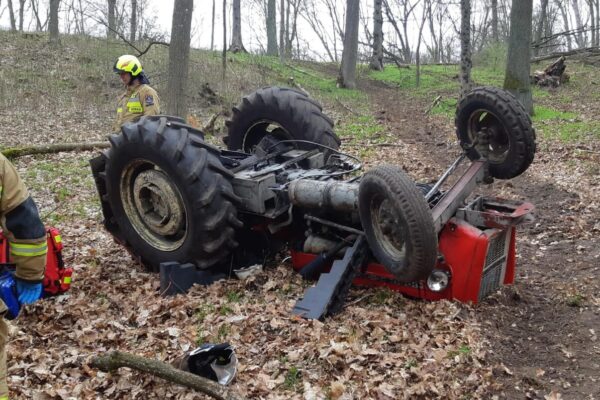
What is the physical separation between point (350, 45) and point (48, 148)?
1341cm

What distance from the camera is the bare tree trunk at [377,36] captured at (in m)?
26.5

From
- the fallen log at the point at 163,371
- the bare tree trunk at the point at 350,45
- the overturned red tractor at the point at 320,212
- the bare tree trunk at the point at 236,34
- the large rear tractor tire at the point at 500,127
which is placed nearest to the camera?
the fallen log at the point at 163,371

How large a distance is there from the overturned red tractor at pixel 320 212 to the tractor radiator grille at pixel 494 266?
0.02 meters

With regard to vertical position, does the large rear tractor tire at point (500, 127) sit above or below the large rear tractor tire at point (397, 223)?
above

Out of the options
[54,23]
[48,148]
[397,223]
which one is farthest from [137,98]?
[54,23]

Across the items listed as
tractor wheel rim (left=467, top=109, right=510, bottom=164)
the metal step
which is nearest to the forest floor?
the metal step

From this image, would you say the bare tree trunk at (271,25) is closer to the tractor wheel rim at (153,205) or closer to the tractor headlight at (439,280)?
the tractor wheel rim at (153,205)

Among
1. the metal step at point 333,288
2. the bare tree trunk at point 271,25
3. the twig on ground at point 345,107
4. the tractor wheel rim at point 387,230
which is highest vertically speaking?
the bare tree trunk at point 271,25

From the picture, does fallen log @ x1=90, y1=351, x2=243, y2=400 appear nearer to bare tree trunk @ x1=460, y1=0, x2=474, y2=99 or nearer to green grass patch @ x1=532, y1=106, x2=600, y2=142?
green grass patch @ x1=532, y1=106, x2=600, y2=142

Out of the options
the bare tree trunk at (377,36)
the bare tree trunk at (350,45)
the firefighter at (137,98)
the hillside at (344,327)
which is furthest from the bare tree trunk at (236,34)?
the firefighter at (137,98)

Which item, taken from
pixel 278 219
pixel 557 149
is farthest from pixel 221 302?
pixel 557 149

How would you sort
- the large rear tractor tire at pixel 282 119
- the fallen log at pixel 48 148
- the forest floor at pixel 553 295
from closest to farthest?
the forest floor at pixel 553 295 < the large rear tractor tire at pixel 282 119 < the fallen log at pixel 48 148

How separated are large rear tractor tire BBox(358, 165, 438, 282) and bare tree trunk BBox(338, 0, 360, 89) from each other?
59.3 ft

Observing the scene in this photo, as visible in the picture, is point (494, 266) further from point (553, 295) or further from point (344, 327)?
point (344, 327)
